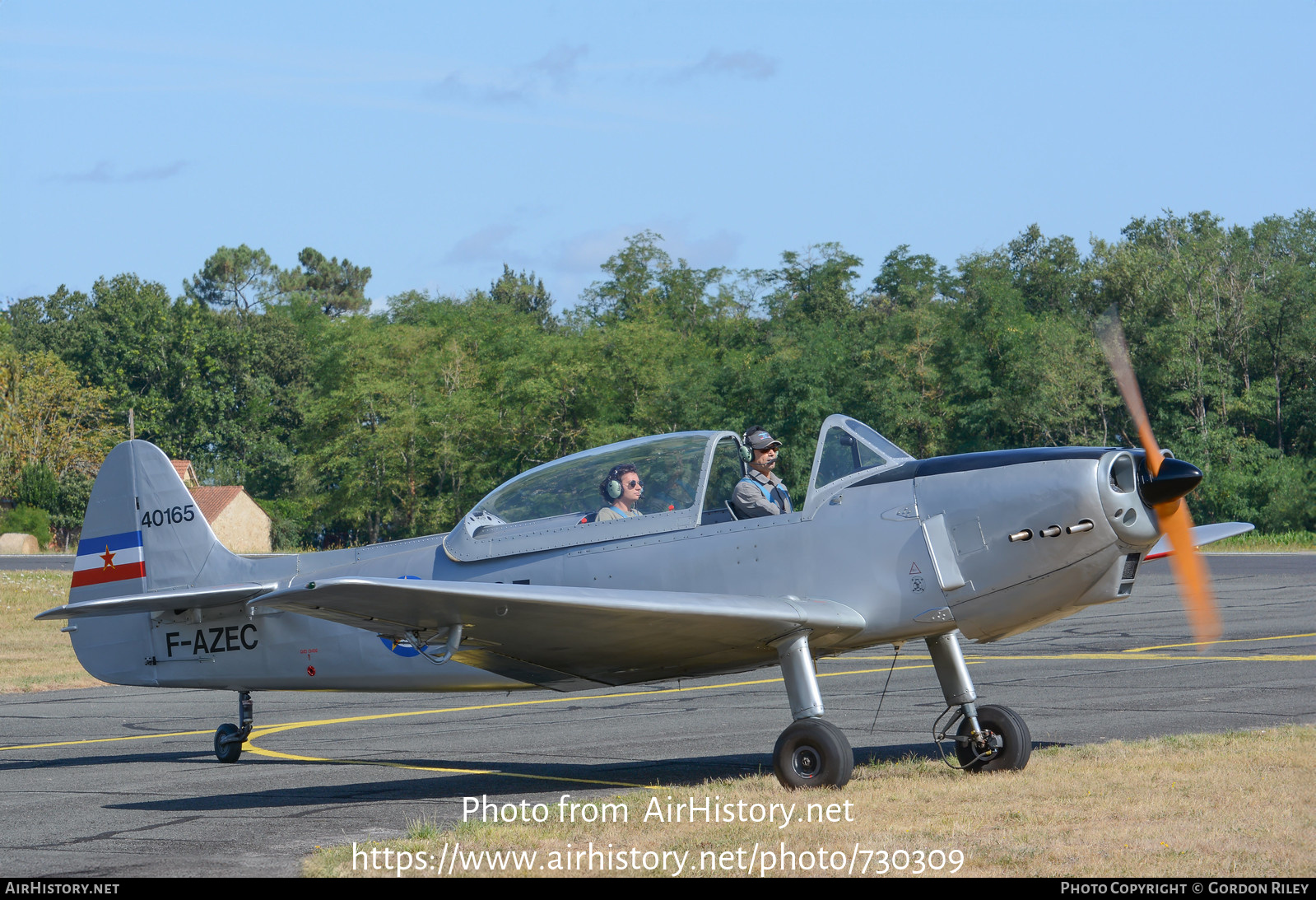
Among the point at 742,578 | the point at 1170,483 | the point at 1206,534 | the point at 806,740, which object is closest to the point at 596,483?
the point at 742,578

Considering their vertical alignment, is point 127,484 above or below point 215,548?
above

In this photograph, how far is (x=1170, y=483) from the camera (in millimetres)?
7719

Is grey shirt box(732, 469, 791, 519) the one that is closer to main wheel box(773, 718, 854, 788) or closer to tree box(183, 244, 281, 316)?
main wheel box(773, 718, 854, 788)

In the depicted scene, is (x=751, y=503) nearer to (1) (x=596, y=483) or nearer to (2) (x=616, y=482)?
(2) (x=616, y=482)

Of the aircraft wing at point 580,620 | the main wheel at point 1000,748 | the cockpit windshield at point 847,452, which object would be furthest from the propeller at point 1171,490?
the aircraft wing at point 580,620

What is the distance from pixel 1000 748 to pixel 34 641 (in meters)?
23.7

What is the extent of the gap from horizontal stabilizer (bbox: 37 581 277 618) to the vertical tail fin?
34.7 inches

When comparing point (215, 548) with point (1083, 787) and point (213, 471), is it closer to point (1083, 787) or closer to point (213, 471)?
point (1083, 787)

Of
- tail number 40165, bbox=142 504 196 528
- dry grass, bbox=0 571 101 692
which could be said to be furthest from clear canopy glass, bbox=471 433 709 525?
dry grass, bbox=0 571 101 692

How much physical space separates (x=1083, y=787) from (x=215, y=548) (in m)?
8.02

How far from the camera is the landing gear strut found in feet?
27.7

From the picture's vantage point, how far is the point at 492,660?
9031 millimetres

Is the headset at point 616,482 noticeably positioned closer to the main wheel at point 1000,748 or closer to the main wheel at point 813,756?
the main wheel at point 813,756
